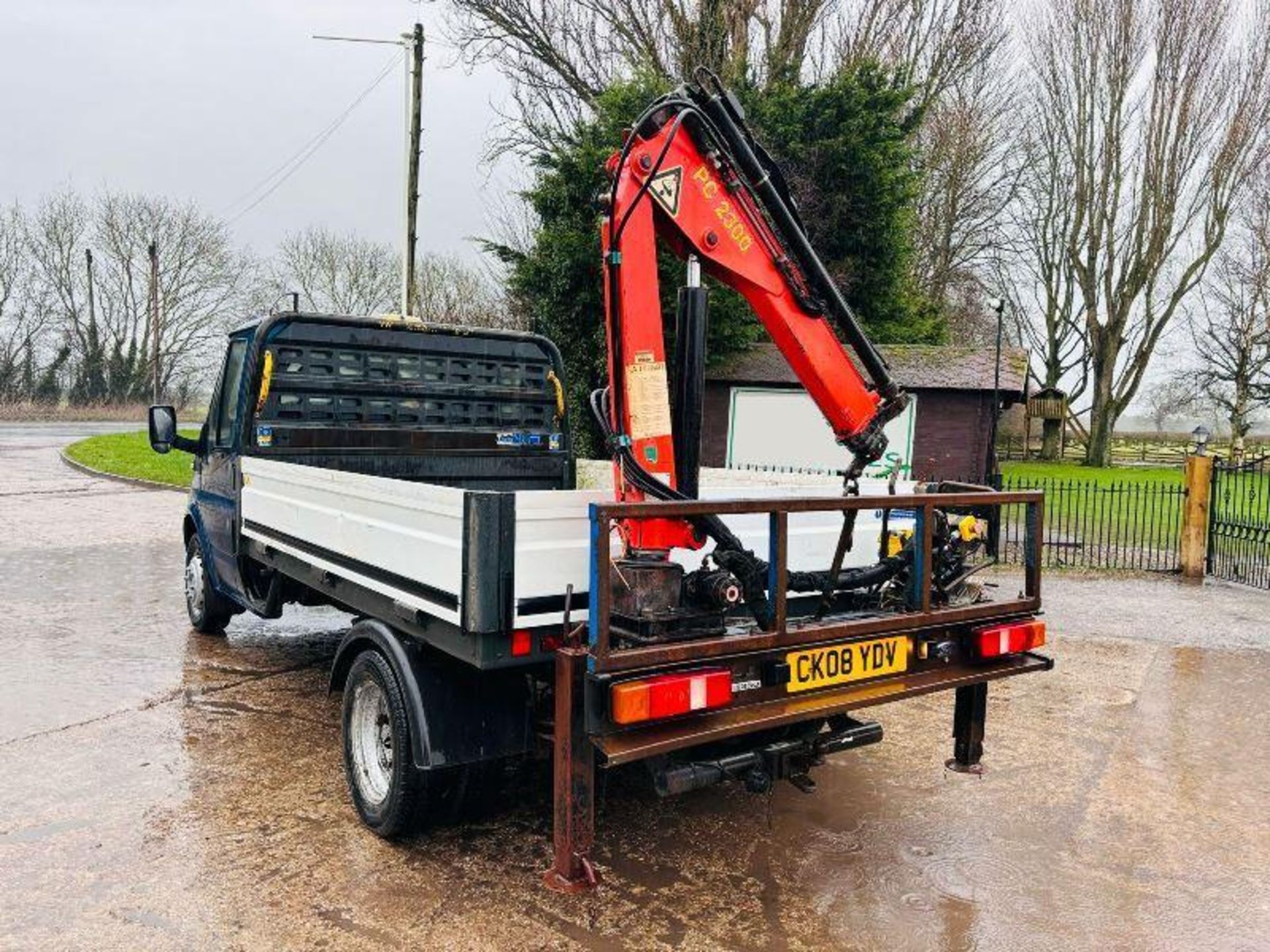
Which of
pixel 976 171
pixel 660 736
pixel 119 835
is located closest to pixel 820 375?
pixel 660 736

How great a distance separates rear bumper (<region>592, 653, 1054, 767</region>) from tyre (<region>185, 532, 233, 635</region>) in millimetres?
4652


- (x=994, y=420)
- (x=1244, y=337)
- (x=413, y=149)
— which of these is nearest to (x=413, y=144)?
(x=413, y=149)

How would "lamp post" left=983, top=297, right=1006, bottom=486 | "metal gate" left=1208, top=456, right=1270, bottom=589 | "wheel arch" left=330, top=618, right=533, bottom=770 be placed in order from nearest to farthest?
1. "wheel arch" left=330, top=618, right=533, bottom=770
2. "metal gate" left=1208, top=456, right=1270, bottom=589
3. "lamp post" left=983, top=297, right=1006, bottom=486

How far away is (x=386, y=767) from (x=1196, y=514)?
10219 millimetres

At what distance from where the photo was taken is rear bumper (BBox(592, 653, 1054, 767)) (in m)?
3.05

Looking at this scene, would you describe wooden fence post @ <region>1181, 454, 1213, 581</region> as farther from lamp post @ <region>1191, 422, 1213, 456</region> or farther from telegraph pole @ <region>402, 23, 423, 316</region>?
telegraph pole @ <region>402, 23, 423, 316</region>

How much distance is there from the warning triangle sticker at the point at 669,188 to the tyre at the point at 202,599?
4382 millimetres

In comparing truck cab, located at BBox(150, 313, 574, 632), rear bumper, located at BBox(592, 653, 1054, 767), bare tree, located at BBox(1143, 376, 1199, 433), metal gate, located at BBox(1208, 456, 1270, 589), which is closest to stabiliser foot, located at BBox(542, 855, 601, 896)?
rear bumper, located at BBox(592, 653, 1054, 767)

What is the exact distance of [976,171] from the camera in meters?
28.7

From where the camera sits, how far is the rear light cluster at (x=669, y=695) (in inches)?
118

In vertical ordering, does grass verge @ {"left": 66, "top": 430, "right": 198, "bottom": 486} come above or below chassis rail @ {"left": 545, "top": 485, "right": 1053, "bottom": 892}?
below

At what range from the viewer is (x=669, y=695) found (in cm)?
308

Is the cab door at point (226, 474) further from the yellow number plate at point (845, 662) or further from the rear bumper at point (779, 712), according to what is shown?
the yellow number plate at point (845, 662)

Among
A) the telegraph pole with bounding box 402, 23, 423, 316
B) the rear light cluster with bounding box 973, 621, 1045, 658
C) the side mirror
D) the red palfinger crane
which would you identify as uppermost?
the telegraph pole with bounding box 402, 23, 423, 316
